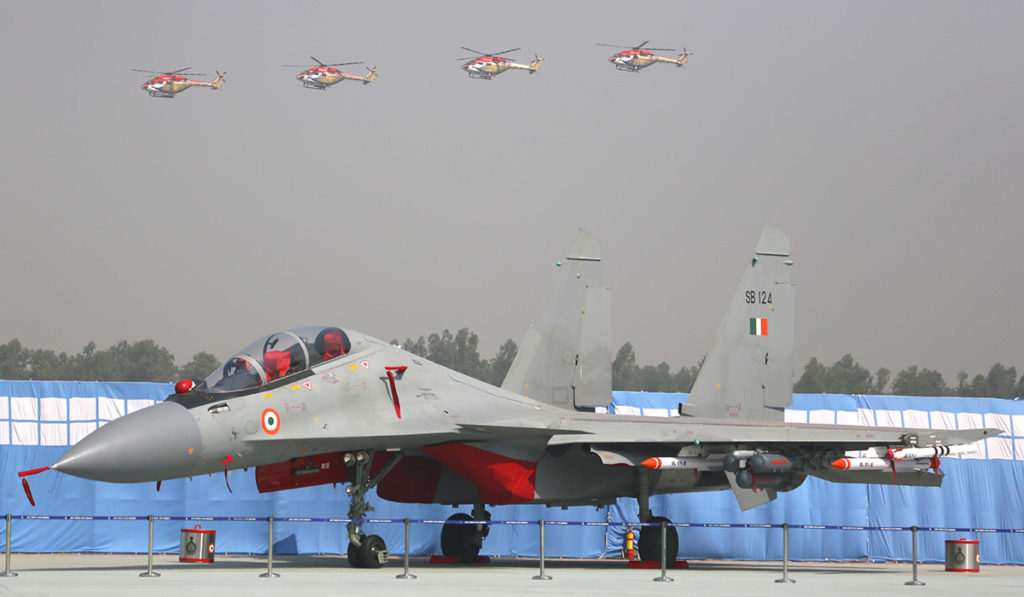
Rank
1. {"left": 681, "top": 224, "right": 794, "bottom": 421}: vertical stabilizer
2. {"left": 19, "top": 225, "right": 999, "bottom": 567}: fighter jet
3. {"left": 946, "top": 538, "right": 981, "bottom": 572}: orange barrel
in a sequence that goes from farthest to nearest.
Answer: {"left": 681, "top": 224, "right": 794, "bottom": 421}: vertical stabilizer, {"left": 946, "top": 538, "right": 981, "bottom": 572}: orange barrel, {"left": 19, "top": 225, "right": 999, "bottom": 567}: fighter jet

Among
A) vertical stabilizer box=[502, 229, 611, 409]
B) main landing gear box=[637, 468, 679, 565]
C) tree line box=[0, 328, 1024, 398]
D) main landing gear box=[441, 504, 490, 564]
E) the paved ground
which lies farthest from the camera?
tree line box=[0, 328, 1024, 398]

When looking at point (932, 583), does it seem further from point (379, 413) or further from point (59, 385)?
point (59, 385)

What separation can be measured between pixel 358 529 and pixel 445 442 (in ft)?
4.91

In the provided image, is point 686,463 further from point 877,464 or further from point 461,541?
point 461,541

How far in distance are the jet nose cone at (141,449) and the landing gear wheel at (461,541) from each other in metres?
4.85

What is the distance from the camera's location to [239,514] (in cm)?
1847

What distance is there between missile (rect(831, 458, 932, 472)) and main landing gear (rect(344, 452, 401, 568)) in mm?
5600

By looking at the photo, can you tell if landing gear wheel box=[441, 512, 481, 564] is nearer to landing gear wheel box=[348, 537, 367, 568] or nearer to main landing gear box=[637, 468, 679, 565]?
main landing gear box=[637, 468, 679, 565]

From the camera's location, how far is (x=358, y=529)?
555 inches

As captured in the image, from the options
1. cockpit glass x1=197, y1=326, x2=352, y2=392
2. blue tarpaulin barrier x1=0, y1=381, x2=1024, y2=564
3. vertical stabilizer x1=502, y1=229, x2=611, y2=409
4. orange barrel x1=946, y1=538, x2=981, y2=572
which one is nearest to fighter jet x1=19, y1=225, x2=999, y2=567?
cockpit glass x1=197, y1=326, x2=352, y2=392

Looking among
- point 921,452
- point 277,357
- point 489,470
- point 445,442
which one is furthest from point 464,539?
point 921,452

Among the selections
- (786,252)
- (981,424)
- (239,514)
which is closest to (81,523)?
(239,514)

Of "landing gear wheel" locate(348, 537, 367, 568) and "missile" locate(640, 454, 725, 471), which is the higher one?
"missile" locate(640, 454, 725, 471)

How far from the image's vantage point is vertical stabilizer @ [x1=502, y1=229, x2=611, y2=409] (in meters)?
18.5
